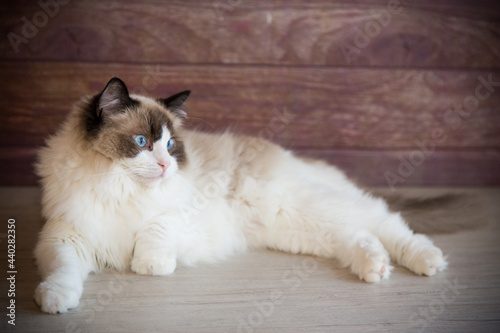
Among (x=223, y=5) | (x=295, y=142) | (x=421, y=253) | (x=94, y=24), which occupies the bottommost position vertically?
(x=295, y=142)

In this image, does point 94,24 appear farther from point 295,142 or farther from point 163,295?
point 163,295

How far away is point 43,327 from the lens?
159cm

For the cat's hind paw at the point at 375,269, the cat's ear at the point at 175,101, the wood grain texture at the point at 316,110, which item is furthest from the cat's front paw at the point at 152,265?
the wood grain texture at the point at 316,110

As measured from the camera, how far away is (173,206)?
6.92 feet

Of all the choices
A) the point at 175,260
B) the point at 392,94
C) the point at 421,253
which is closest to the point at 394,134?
the point at 392,94

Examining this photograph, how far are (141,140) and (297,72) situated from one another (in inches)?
68.5

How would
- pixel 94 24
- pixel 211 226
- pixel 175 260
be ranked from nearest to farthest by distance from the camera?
pixel 175 260 → pixel 211 226 → pixel 94 24

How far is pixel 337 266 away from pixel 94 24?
2308 millimetres

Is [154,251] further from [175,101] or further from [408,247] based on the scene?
[408,247]

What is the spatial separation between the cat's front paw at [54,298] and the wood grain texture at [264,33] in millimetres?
1972

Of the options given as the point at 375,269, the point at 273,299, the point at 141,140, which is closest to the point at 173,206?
the point at 141,140

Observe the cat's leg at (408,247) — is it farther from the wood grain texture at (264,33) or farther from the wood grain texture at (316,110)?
the wood grain texture at (264,33)

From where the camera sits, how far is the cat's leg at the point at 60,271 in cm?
165

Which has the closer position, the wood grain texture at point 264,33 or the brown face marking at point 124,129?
the brown face marking at point 124,129
